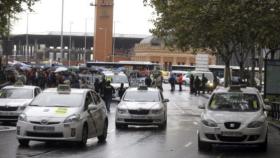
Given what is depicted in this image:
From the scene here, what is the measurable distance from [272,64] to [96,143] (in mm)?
13561

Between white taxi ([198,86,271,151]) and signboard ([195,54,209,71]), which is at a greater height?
signboard ([195,54,209,71])

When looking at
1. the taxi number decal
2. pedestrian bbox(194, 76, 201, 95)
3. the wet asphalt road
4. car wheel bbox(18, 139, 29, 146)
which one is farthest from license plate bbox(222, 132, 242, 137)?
pedestrian bbox(194, 76, 201, 95)

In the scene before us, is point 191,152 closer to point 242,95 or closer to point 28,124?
point 242,95

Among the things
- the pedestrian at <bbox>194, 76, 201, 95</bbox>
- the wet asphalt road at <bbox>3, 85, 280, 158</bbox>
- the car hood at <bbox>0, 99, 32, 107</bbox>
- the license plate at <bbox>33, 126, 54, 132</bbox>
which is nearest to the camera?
the wet asphalt road at <bbox>3, 85, 280, 158</bbox>

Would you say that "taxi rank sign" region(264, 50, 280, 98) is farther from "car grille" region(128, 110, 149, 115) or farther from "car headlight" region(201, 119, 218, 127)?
"car headlight" region(201, 119, 218, 127)

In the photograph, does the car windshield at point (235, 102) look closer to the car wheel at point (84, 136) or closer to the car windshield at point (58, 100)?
the car wheel at point (84, 136)

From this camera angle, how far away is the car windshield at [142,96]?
86.8 feet

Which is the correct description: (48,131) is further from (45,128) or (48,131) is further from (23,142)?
(23,142)

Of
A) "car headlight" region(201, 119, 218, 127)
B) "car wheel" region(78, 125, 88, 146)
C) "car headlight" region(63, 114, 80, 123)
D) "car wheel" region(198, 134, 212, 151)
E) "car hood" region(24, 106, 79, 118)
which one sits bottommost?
"car wheel" region(198, 134, 212, 151)

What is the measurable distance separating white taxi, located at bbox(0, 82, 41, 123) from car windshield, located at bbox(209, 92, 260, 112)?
8840mm

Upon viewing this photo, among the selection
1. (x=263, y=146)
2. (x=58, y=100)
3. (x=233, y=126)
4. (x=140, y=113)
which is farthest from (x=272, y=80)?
(x=58, y=100)

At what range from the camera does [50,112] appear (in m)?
17.6

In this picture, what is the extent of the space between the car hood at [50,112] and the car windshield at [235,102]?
3.62 meters

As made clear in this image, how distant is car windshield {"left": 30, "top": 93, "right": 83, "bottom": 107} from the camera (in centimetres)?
1842
